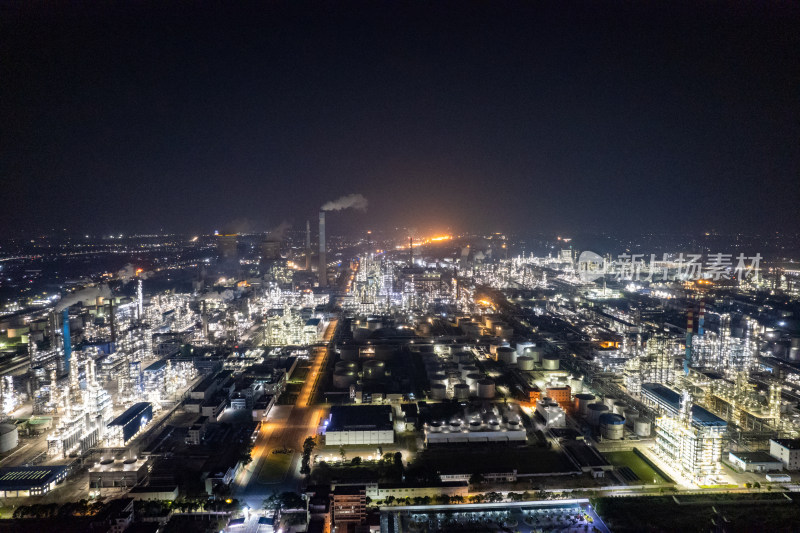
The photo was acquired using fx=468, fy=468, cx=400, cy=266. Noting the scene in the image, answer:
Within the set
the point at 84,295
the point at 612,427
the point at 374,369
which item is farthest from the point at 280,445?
the point at 84,295

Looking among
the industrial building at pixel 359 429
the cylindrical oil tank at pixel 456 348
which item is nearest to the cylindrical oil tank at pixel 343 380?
the industrial building at pixel 359 429

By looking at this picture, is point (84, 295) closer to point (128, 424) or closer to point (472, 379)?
point (128, 424)

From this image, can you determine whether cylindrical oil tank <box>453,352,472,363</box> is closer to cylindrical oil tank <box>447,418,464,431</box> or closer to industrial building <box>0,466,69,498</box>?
Result: cylindrical oil tank <box>447,418,464,431</box>

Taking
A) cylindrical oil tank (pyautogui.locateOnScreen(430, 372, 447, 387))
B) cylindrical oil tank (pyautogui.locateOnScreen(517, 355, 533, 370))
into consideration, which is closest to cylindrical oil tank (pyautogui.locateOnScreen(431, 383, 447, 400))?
cylindrical oil tank (pyautogui.locateOnScreen(430, 372, 447, 387))

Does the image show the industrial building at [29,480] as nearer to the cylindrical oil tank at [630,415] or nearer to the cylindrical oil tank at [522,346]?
the cylindrical oil tank at [630,415]

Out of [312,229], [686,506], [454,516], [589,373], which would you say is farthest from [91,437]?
[312,229]
